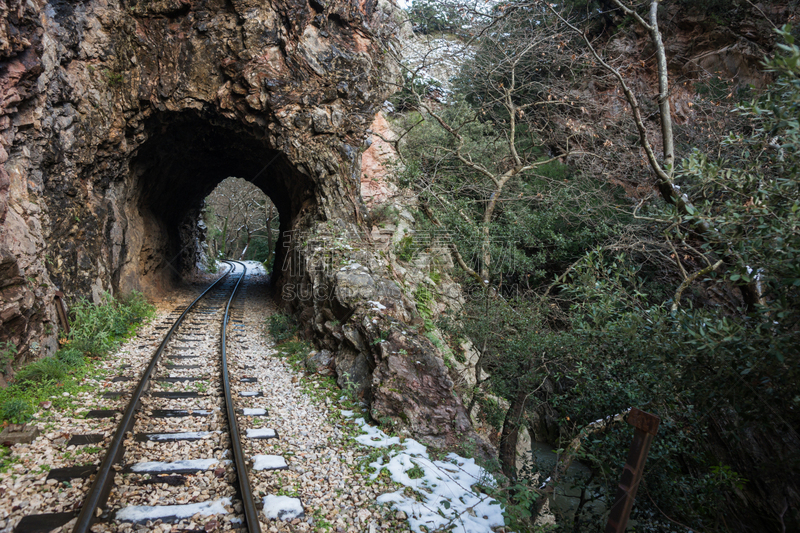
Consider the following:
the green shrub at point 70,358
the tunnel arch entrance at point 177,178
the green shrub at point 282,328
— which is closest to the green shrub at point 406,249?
the tunnel arch entrance at point 177,178

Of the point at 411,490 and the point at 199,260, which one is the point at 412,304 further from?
the point at 199,260

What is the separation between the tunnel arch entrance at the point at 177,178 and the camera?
Answer: 35.7 feet

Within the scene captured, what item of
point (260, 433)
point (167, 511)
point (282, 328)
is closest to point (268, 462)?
point (260, 433)

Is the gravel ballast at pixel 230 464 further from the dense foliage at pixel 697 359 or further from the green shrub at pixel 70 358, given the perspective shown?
the dense foliage at pixel 697 359

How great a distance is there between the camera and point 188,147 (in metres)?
12.5

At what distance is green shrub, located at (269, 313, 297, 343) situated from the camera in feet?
31.1

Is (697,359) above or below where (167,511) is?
above

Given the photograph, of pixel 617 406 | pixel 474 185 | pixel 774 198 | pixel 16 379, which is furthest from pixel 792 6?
pixel 16 379

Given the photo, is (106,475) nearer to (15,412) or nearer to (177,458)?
(177,458)

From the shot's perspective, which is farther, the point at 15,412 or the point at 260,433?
the point at 260,433

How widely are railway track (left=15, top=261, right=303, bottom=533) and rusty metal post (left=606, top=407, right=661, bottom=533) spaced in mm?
2805

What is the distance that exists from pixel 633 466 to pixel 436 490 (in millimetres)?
2579

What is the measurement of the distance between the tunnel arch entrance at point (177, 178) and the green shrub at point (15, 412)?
586 cm

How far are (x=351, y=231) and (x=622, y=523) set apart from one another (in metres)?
8.84
